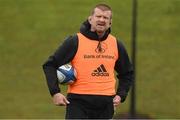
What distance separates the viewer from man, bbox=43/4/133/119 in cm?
632

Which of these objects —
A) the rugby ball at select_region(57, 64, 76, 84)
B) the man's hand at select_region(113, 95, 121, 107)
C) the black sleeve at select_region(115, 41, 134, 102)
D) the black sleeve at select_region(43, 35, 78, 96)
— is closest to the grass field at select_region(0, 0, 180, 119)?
the black sleeve at select_region(115, 41, 134, 102)

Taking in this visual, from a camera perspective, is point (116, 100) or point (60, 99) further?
point (116, 100)

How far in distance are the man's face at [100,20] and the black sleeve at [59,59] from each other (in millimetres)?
214

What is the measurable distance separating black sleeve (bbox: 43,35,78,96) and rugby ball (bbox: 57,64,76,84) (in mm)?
64

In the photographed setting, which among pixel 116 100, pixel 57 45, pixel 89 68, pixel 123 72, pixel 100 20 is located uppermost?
pixel 100 20

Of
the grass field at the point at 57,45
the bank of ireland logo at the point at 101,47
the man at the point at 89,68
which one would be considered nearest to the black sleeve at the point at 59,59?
the man at the point at 89,68

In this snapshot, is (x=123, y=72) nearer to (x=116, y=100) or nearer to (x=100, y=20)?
(x=116, y=100)

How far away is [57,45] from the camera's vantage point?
12.4 metres

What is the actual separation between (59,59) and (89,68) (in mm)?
285

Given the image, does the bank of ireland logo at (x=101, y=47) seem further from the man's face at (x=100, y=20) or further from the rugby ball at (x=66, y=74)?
the rugby ball at (x=66, y=74)

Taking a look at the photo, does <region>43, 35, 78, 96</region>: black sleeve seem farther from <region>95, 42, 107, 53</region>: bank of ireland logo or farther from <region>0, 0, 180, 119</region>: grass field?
<region>0, 0, 180, 119</region>: grass field

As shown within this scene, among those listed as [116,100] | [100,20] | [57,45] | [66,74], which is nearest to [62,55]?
[66,74]

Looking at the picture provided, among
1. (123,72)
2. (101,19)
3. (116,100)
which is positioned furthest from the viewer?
(123,72)
